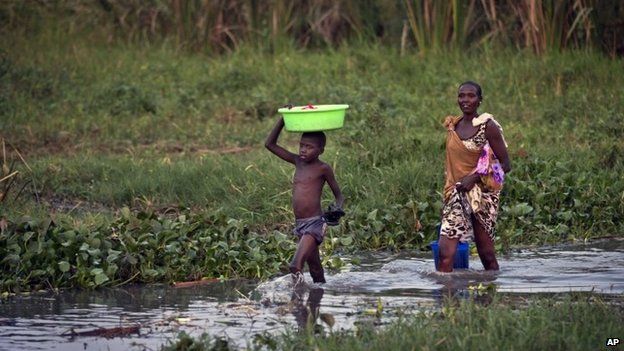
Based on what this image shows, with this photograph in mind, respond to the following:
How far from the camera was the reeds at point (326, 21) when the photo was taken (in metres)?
14.1

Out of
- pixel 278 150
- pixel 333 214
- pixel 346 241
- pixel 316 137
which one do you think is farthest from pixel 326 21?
pixel 333 214

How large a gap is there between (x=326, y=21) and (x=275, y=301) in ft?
30.6

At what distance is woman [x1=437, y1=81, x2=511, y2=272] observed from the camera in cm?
768

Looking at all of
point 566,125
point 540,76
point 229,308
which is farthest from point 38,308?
point 540,76

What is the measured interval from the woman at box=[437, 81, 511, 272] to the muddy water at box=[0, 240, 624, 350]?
32 cm

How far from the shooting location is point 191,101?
13.8 meters

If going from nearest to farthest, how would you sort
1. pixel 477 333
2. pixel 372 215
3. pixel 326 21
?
1. pixel 477 333
2. pixel 372 215
3. pixel 326 21

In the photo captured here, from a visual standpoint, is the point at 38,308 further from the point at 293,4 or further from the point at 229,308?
the point at 293,4

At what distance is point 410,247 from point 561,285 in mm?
1809

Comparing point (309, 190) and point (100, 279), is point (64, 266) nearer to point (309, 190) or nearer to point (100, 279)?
point (100, 279)

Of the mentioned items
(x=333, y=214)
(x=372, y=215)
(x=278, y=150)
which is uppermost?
(x=278, y=150)

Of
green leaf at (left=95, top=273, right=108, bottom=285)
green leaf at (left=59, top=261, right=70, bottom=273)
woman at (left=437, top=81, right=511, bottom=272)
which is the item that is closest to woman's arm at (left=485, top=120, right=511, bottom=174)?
woman at (left=437, top=81, right=511, bottom=272)

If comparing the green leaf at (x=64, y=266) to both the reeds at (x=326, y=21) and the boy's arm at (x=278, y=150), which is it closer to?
the boy's arm at (x=278, y=150)

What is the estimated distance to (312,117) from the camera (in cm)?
704
